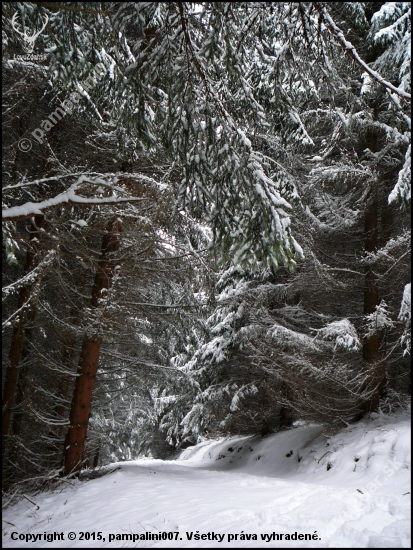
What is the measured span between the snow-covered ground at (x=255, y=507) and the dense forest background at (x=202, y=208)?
89cm

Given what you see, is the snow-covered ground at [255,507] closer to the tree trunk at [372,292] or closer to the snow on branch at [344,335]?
the tree trunk at [372,292]

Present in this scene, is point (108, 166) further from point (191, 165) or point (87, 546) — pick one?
point (87, 546)

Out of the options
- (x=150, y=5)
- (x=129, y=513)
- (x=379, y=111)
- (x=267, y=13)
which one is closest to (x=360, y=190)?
(x=379, y=111)

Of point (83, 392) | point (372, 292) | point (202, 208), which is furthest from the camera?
point (372, 292)

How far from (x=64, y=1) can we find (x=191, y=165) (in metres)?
1.92

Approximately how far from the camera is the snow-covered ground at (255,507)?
4105 mm

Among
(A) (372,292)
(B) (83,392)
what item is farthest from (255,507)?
(A) (372,292)

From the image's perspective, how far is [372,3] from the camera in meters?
8.05

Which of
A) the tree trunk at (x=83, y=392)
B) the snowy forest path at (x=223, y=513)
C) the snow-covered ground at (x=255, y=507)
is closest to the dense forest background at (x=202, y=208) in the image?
the tree trunk at (x=83, y=392)

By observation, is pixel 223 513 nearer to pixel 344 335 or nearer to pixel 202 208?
pixel 202 208

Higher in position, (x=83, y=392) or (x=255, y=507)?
(x=83, y=392)

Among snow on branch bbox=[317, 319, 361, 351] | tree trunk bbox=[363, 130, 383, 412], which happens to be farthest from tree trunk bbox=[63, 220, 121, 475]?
tree trunk bbox=[363, 130, 383, 412]

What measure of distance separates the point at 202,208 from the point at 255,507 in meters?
3.95

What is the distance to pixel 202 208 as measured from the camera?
4.34 meters
